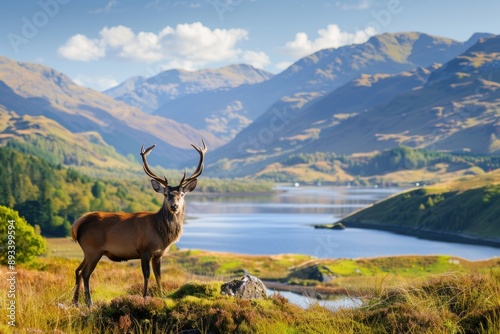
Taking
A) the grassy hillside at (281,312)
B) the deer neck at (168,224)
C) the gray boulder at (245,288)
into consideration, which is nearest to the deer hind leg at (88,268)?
the grassy hillside at (281,312)

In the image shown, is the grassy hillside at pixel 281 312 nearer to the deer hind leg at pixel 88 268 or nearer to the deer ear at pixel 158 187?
the deer hind leg at pixel 88 268

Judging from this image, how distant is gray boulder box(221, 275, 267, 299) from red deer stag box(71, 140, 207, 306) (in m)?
1.94

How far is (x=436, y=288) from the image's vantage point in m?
15.6

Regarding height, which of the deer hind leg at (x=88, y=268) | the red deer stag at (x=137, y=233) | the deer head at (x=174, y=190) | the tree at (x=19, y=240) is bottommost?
the tree at (x=19, y=240)

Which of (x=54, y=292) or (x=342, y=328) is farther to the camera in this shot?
(x=54, y=292)

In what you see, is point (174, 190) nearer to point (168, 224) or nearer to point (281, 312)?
point (168, 224)

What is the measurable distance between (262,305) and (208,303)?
142 cm

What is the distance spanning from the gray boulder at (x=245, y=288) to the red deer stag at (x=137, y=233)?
1936 millimetres

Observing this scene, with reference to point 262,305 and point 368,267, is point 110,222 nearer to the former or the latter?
point 262,305

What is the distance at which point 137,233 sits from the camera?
17.3 meters

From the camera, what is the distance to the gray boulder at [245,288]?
1695 centimetres

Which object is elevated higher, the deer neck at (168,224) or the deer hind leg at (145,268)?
the deer neck at (168,224)

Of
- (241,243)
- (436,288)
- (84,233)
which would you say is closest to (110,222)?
(84,233)

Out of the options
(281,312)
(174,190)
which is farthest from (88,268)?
(281,312)
